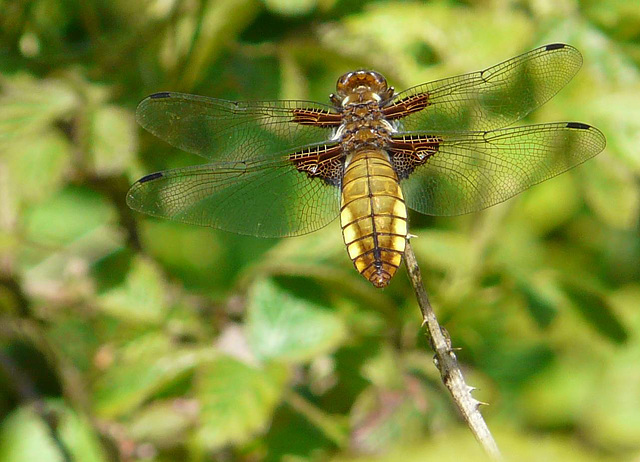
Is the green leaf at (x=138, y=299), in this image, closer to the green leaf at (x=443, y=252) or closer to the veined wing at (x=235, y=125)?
the veined wing at (x=235, y=125)

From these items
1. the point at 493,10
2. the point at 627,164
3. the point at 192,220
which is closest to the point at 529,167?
the point at 627,164

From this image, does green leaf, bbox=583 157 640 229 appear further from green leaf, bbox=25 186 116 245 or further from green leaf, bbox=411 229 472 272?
green leaf, bbox=25 186 116 245

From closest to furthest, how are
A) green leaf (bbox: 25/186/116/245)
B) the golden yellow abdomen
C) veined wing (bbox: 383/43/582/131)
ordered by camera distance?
the golden yellow abdomen
veined wing (bbox: 383/43/582/131)
green leaf (bbox: 25/186/116/245)

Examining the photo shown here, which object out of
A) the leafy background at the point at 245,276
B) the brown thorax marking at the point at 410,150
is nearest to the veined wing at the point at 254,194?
the brown thorax marking at the point at 410,150

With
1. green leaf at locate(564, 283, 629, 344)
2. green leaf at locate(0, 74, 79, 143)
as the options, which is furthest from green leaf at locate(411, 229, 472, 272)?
green leaf at locate(0, 74, 79, 143)

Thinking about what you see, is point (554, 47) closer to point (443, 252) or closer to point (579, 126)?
point (579, 126)

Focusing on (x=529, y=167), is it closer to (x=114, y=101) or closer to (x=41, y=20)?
(x=114, y=101)
